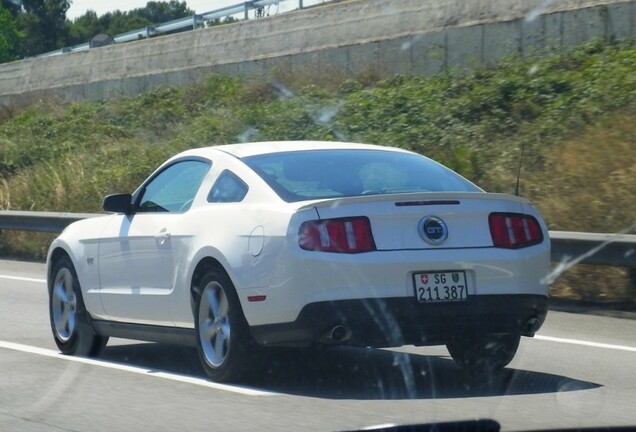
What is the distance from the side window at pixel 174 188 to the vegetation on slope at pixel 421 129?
499 cm

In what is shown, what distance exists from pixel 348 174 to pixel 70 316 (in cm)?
276

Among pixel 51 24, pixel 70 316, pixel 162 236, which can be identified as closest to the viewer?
pixel 162 236

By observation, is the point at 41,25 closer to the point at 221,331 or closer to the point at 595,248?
the point at 595,248

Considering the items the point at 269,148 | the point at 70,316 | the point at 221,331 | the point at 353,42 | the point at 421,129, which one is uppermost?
the point at 353,42

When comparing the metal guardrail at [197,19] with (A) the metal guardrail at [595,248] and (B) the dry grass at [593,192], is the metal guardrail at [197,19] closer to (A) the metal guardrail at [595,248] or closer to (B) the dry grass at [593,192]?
(B) the dry grass at [593,192]

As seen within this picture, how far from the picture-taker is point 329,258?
728 cm

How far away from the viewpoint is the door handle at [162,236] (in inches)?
334

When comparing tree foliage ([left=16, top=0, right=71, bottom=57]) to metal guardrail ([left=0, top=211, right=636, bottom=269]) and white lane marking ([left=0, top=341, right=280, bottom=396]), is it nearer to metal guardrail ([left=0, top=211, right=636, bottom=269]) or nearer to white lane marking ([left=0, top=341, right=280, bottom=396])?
metal guardrail ([left=0, top=211, right=636, bottom=269])

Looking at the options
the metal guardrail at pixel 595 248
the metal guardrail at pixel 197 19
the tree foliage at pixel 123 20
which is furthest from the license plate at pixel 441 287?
the tree foliage at pixel 123 20

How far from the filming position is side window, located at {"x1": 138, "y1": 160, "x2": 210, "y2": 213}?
8692 millimetres

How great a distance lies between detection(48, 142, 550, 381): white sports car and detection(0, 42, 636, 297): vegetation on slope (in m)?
4.61

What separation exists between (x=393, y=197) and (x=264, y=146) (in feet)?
5.03

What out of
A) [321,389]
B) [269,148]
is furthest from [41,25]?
[321,389]

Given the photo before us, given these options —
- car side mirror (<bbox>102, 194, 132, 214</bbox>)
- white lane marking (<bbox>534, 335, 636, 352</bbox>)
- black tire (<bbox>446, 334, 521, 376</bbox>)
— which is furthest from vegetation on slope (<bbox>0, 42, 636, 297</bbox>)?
car side mirror (<bbox>102, 194, 132, 214</bbox>)
